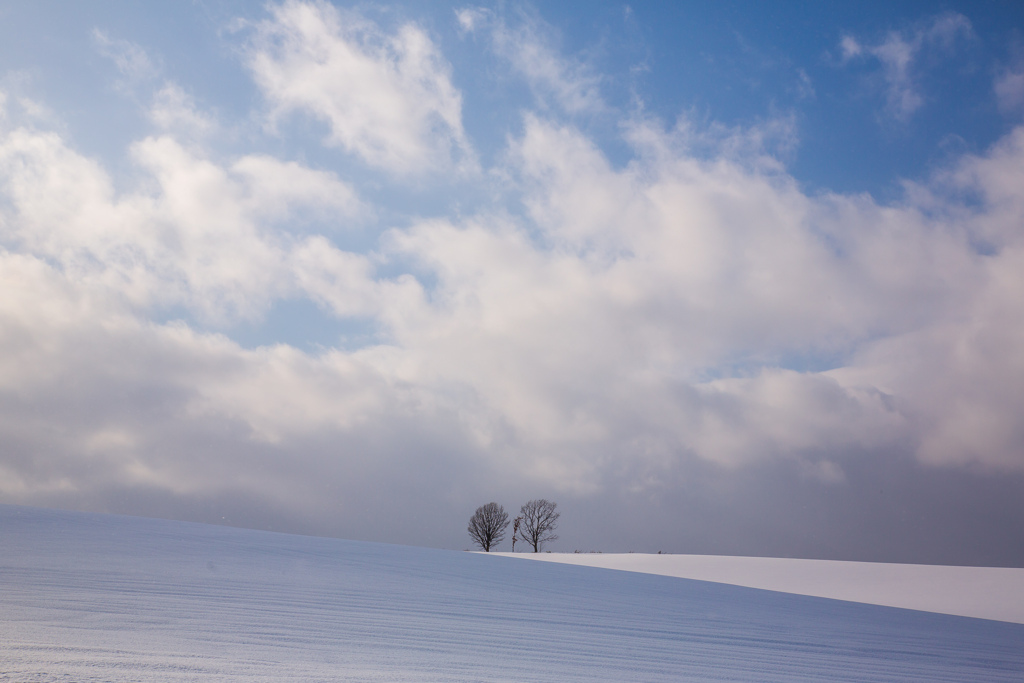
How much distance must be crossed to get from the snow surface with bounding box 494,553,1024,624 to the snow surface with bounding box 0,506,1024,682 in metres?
1.94

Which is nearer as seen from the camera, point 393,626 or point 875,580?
point 393,626

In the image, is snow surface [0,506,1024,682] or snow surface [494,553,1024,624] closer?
snow surface [0,506,1024,682]

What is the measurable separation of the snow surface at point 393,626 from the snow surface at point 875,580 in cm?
194

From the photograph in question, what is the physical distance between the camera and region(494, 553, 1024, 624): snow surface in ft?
34.8

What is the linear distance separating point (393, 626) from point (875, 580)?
547 inches

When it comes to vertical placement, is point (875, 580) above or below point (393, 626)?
below

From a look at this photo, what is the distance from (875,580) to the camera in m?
13.7

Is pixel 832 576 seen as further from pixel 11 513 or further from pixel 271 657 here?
pixel 11 513

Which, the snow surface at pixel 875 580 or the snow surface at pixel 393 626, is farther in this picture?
the snow surface at pixel 875 580

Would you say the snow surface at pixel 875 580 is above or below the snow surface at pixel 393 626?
below

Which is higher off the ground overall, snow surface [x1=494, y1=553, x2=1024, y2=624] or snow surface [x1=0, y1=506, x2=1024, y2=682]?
snow surface [x1=0, y1=506, x2=1024, y2=682]

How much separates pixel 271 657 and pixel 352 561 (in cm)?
649

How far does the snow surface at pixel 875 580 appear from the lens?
10.6 m

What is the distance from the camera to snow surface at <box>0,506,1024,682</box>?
3381mm
